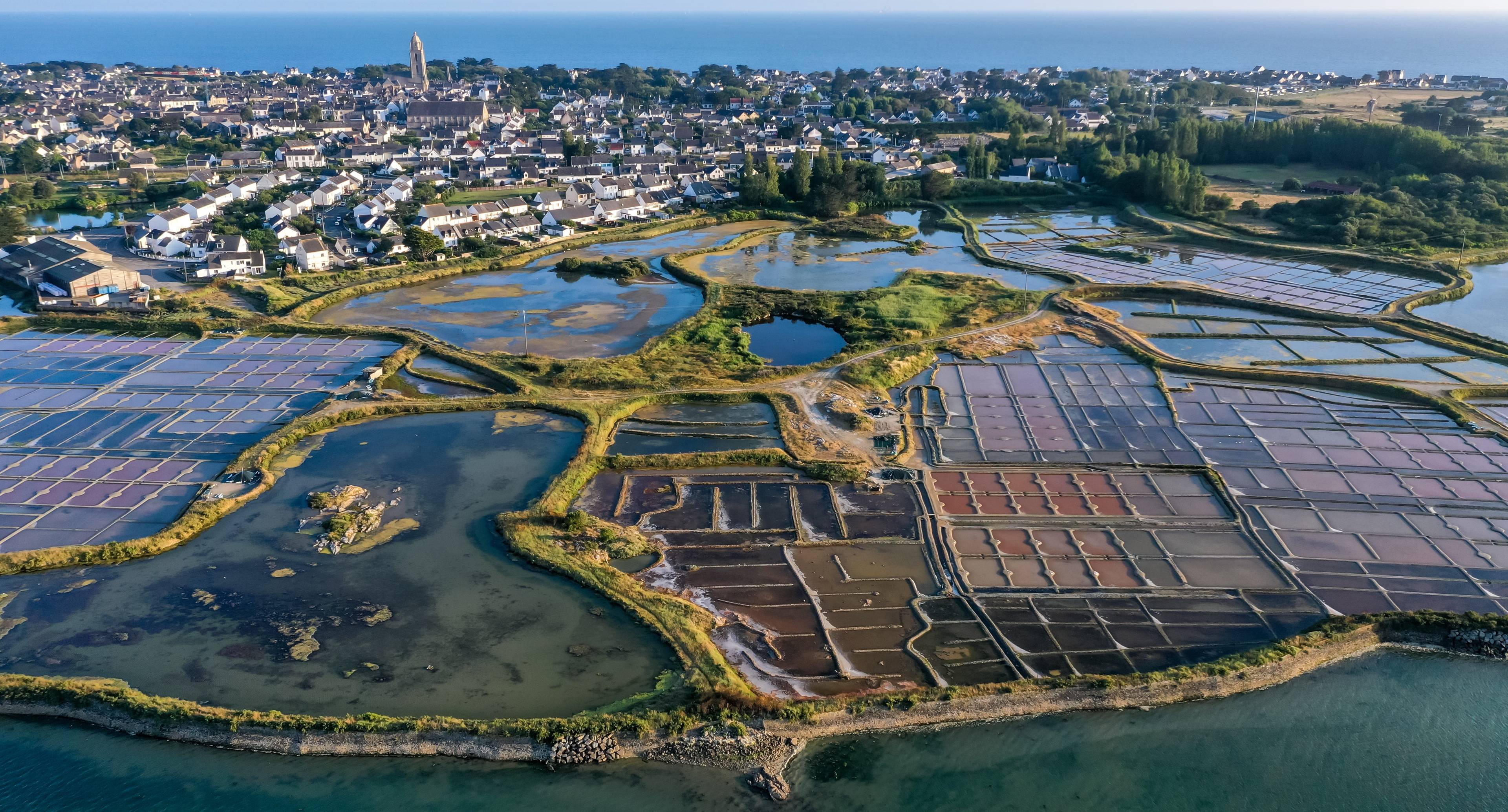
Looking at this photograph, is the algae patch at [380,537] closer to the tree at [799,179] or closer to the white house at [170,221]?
the white house at [170,221]

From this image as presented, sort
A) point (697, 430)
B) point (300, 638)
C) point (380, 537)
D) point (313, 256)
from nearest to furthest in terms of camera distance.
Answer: point (300, 638) → point (380, 537) → point (697, 430) → point (313, 256)

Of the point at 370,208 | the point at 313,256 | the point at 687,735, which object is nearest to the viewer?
the point at 687,735

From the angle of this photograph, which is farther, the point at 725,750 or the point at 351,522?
the point at 351,522

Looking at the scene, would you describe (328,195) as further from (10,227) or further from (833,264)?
(833,264)

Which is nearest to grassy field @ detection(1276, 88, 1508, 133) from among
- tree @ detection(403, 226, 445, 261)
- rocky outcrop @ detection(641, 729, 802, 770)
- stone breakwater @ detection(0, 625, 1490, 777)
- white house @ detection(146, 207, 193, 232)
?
tree @ detection(403, 226, 445, 261)

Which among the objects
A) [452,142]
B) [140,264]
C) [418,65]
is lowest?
[140,264]

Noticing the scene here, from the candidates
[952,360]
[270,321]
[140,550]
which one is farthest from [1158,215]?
[140,550]

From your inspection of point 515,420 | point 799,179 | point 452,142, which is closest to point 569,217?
point 799,179

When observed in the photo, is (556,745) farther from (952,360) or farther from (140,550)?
A: (952,360)
